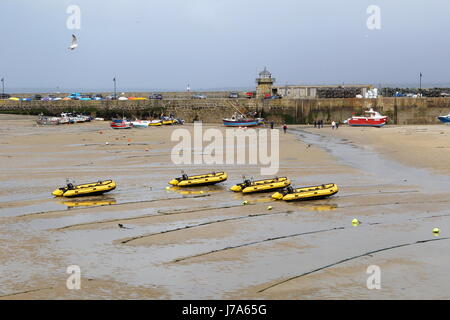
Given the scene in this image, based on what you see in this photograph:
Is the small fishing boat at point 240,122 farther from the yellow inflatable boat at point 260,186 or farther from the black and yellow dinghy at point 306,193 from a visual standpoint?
the black and yellow dinghy at point 306,193

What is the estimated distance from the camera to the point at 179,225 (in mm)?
20328

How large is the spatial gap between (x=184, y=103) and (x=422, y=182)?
44258mm

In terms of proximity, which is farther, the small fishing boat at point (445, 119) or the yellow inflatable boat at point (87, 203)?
the small fishing boat at point (445, 119)

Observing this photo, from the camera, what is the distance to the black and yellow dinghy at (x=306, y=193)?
23.6 m

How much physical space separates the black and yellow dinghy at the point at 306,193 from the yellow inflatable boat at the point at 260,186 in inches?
47.6

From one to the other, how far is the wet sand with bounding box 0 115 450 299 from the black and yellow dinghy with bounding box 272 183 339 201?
273mm

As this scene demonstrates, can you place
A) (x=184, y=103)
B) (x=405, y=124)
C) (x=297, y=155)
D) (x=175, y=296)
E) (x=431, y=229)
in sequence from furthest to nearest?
(x=184, y=103), (x=405, y=124), (x=297, y=155), (x=431, y=229), (x=175, y=296)

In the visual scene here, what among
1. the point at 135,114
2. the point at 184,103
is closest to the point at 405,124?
the point at 184,103

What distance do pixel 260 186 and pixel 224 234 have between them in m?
6.35

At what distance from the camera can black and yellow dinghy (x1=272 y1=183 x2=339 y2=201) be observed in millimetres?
23578

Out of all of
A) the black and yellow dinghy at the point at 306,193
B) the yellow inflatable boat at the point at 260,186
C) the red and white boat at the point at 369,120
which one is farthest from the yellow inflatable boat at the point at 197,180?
the red and white boat at the point at 369,120

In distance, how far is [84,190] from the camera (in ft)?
81.9

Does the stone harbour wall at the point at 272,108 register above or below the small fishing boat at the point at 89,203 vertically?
above

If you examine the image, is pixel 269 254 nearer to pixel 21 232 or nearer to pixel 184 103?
pixel 21 232
